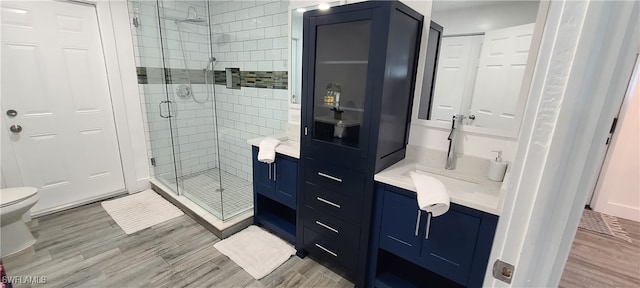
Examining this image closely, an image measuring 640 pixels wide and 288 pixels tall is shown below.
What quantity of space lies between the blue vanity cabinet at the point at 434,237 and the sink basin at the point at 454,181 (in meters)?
0.15

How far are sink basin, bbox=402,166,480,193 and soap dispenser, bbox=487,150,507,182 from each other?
0.31 feet

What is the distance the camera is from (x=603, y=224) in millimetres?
2842

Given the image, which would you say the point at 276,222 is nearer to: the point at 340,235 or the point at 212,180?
the point at 340,235

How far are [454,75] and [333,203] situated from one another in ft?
3.80

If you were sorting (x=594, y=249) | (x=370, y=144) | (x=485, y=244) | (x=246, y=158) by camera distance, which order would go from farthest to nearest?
(x=246, y=158), (x=594, y=249), (x=370, y=144), (x=485, y=244)

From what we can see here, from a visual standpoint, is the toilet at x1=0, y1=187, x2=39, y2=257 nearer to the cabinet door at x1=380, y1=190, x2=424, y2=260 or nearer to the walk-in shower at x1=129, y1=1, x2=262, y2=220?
the walk-in shower at x1=129, y1=1, x2=262, y2=220

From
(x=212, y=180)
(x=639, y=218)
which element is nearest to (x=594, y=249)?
(x=639, y=218)

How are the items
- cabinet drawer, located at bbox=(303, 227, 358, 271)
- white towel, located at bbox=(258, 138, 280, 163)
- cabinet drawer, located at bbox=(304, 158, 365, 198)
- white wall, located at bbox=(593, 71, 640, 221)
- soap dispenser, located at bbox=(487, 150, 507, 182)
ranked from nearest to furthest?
soap dispenser, located at bbox=(487, 150, 507, 182) < cabinet drawer, located at bbox=(304, 158, 365, 198) < cabinet drawer, located at bbox=(303, 227, 358, 271) < white towel, located at bbox=(258, 138, 280, 163) < white wall, located at bbox=(593, 71, 640, 221)

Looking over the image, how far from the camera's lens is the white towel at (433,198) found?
131 centimetres

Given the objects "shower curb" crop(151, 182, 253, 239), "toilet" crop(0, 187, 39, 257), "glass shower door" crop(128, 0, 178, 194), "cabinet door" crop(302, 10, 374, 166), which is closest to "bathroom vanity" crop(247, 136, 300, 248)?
"shower curb" crop(151, 182, 253, 239)

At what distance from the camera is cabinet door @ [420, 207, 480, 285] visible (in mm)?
1354

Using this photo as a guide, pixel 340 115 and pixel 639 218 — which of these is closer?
pixel 340 115

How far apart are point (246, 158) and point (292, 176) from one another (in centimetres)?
123

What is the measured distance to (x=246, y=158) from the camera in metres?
3.15
